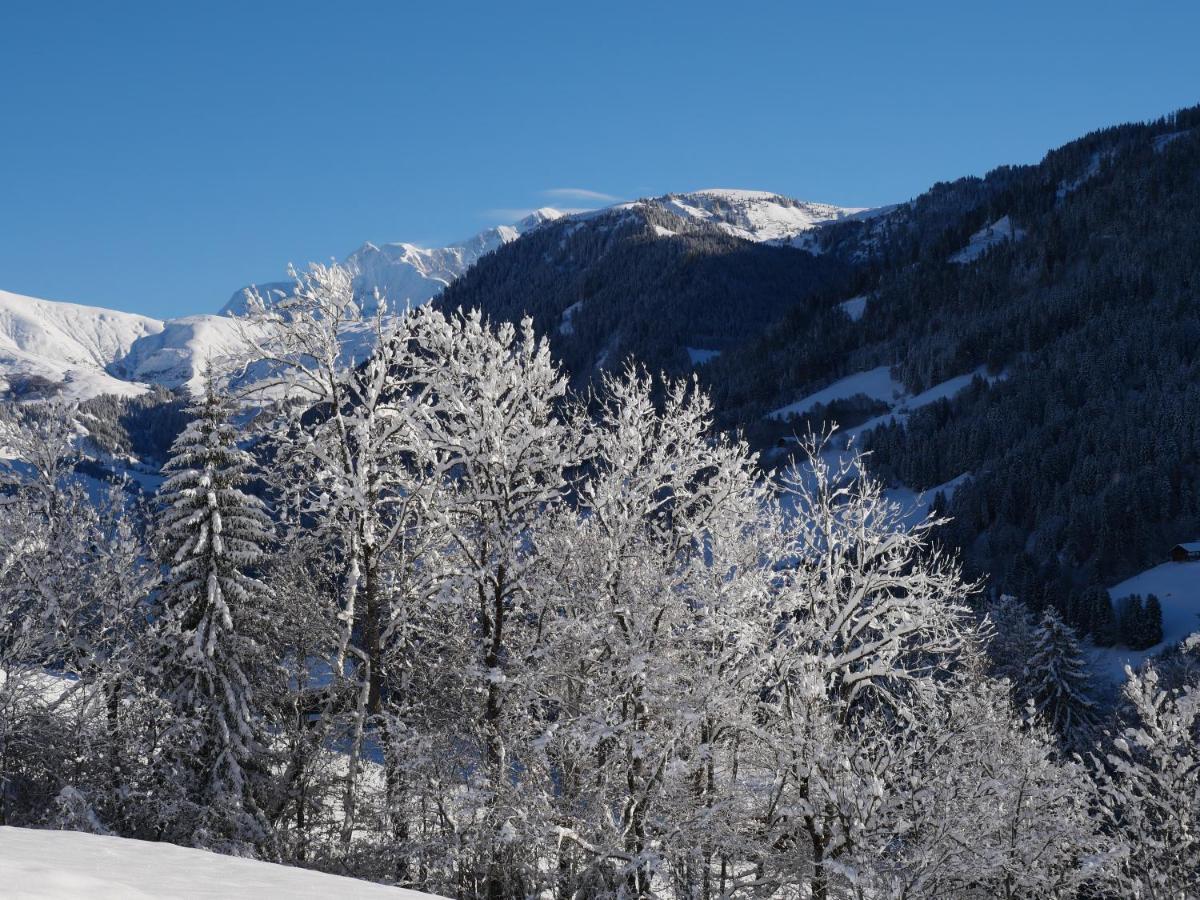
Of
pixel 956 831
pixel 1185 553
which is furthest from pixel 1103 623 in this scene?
Answer: pixel 956 831

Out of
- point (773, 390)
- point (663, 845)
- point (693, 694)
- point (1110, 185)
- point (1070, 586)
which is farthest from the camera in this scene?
point (1110, 185)

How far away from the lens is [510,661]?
14.5 metres

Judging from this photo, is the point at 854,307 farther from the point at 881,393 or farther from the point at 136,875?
the point at 136,875

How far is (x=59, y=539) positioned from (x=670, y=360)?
183474mm

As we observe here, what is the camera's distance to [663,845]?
12219mm

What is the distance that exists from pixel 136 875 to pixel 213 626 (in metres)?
13.5

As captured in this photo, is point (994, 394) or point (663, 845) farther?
point (994, 394)

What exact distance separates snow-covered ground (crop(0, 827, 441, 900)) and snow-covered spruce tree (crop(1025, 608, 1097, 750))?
146ft

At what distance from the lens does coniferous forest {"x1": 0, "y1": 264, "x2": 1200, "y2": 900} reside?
506 inches

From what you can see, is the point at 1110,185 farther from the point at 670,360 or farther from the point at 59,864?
the point at 59,864

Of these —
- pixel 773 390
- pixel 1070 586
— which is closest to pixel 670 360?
pixel 773 390

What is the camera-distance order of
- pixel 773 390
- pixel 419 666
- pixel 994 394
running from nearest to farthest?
pixel 419 666
pixel 994 394
pixel 773 390

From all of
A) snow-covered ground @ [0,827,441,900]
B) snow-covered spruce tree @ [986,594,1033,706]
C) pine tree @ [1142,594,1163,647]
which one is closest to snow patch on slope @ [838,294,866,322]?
pine tree @ [1142,594,1163,647]

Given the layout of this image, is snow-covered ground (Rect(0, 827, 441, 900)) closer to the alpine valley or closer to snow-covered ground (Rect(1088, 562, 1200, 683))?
the alpine valley
